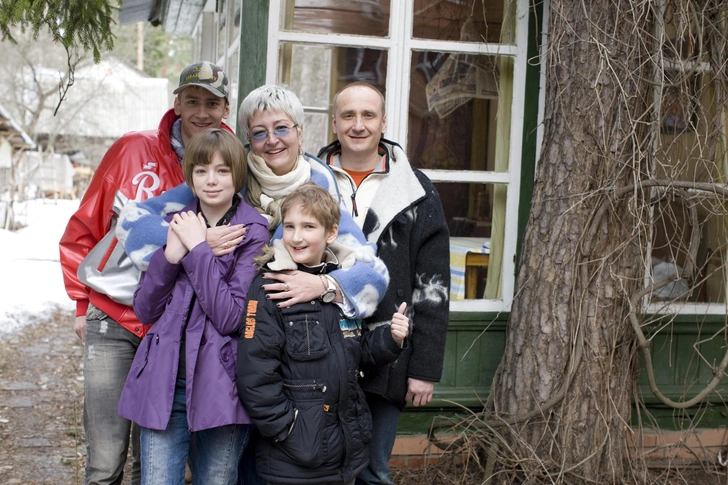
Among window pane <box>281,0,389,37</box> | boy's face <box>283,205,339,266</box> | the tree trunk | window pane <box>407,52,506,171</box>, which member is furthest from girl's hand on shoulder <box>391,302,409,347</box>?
window pane <box>281,0,389,37</box>

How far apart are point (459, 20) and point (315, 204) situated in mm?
2261

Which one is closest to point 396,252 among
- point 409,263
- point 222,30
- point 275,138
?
point 409,263

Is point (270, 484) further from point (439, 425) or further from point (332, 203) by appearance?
point (439, 425)

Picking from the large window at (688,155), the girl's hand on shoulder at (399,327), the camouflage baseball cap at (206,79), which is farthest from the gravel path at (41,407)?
the large window at (688,155)

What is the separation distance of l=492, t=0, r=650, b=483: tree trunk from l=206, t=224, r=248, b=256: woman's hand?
1.93 metres

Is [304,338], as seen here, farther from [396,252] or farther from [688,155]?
[688,155]

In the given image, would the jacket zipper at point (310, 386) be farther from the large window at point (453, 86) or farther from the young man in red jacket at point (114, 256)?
the large window at point (453, 86)

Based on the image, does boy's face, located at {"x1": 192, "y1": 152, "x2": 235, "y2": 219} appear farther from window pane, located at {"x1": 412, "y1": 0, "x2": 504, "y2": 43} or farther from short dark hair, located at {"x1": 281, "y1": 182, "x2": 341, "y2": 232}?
window pane, located at {"x1": 412, "y1": 0, "x2": 504, "y2": 43}

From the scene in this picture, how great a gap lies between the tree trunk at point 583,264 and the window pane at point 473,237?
1.44 ft

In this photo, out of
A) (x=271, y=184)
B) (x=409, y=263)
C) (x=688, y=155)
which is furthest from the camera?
(x=688, y=155)

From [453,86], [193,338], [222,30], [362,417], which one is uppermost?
[222,30]

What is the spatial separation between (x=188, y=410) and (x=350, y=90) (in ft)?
3.99

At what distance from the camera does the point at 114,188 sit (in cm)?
290

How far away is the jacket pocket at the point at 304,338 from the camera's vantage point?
8.19 feet
